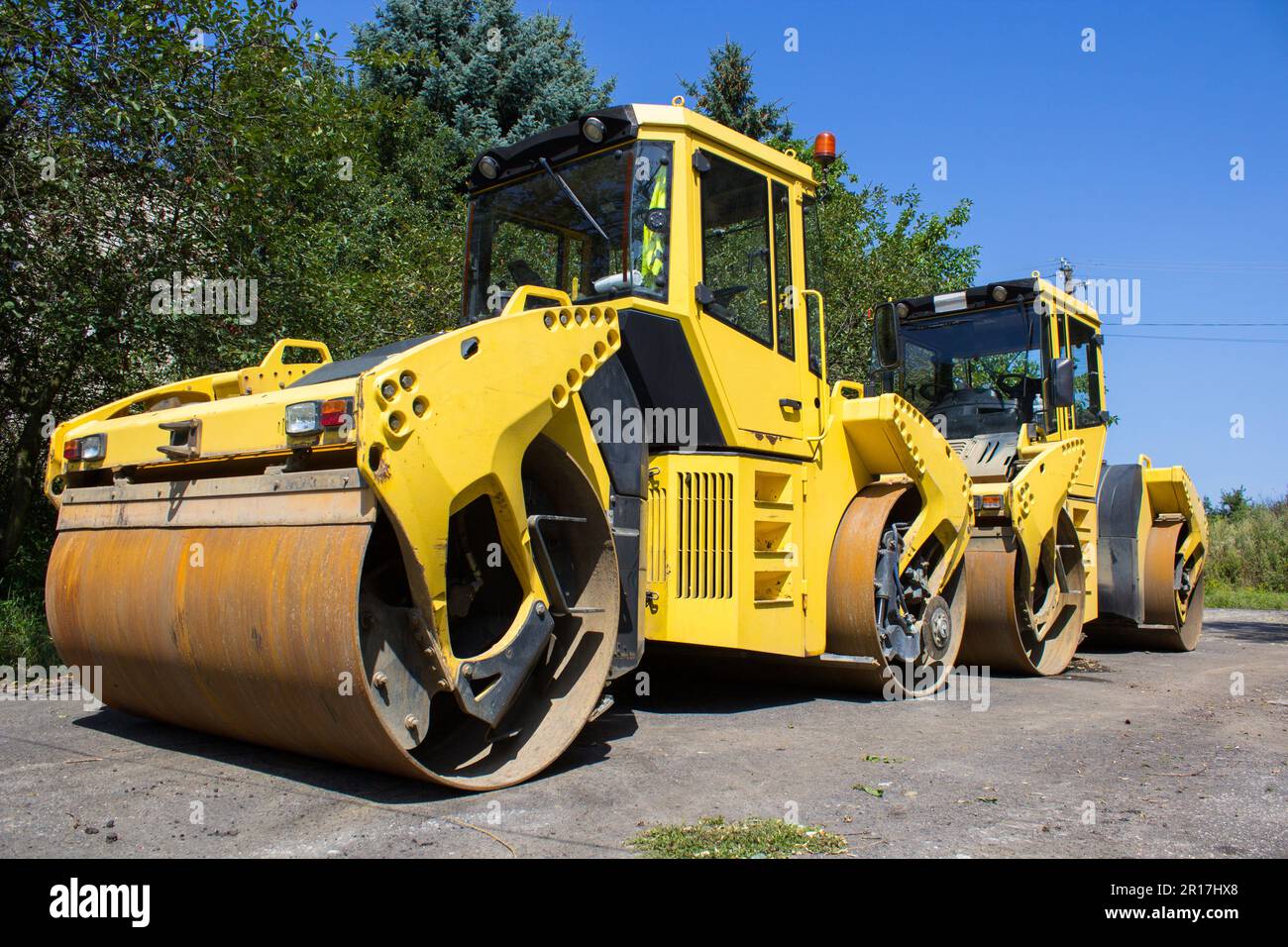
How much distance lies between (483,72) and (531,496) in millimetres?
21475

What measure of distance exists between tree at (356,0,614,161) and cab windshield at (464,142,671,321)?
1789cm

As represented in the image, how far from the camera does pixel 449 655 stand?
162 inches

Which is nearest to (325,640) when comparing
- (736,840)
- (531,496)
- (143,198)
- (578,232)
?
(531,496)

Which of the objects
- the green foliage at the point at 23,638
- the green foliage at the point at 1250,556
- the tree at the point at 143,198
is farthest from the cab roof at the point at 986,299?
the green foliage at the point at 1250,556

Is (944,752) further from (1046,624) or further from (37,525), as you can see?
(37,525)

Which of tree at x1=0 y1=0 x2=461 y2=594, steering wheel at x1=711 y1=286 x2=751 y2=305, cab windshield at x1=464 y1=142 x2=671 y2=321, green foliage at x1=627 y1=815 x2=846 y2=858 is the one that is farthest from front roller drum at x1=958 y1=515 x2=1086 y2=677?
tree at x1=0 y1=0 x2=461 y2=594

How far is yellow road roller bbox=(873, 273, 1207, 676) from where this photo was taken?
27.0 ft

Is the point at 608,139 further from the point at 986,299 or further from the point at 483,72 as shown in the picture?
the point at 483,72

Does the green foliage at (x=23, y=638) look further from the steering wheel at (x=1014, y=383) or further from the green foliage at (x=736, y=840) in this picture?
the steering wheel at (x=1014, y=383)

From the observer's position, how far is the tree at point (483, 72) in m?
24.0

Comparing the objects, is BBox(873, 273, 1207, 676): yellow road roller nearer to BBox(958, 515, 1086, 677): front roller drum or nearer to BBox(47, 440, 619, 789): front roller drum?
BBox(958, 515, 1086, 677): front roller drum

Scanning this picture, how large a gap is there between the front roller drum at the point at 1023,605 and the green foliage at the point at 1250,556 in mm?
15010

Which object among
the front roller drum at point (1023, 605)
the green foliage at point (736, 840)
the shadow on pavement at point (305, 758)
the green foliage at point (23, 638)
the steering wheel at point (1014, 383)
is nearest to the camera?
the green foliage at point (736, 840)
